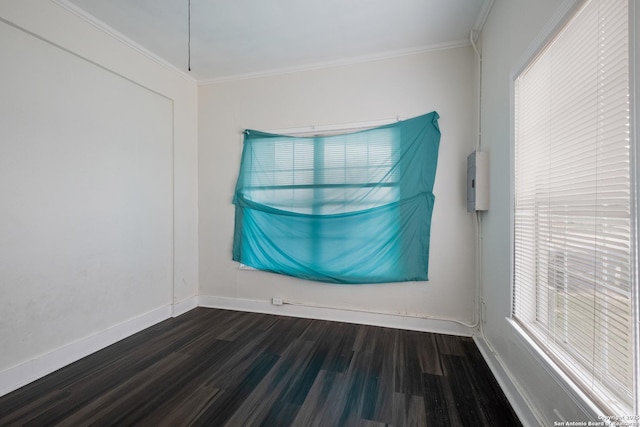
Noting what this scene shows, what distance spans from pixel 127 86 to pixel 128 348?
2446 mm

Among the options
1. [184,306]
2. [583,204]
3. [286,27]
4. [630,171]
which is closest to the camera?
[630,171]

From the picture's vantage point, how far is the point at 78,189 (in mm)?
2094

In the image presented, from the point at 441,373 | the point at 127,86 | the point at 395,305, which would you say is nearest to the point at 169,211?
the point at 127,86

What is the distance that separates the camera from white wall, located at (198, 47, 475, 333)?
2.51 metres

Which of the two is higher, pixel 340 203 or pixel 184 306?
pixel 340 203

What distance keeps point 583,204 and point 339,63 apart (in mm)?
2522

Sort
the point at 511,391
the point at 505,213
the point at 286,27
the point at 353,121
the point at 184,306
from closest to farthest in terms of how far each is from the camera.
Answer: the point at 511,391 < the point at 505,213 < the point at 286,27 < the point at 353,121 < the point at 184,306

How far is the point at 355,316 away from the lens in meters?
2.76

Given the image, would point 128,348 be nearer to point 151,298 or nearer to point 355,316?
point 151,298

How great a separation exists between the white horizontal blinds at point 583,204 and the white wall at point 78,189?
10.6ft

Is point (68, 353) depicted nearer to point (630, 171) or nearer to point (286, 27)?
point (286, 27)

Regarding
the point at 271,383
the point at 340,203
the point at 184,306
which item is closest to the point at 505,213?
the point at 340,203

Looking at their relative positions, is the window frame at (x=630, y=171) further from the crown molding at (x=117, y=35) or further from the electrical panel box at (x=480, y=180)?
the crown molding at (x=117, y=35)

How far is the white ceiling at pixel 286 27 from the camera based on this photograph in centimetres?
204
